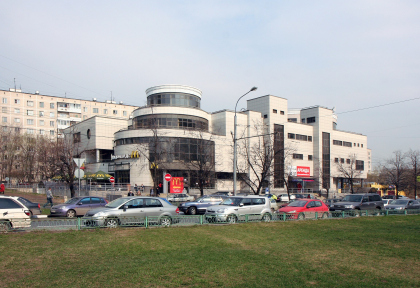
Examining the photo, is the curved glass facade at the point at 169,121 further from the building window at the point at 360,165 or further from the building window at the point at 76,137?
the building window at the point at 360,165

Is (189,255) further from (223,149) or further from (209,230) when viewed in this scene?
(223,149)

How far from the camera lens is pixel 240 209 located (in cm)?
1856

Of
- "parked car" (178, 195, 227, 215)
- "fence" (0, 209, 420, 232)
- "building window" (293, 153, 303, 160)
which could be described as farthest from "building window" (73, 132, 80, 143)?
"fence" (0, 209, 420, 232)

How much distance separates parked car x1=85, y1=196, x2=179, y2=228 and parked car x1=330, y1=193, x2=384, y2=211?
14453 mm

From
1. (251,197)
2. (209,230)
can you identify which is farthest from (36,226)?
(251,197)

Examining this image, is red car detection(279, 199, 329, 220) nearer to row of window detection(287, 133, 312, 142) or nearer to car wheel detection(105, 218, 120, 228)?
car wheel detection(105, 218, 120, 228)

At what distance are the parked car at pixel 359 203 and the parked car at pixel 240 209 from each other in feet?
30.2

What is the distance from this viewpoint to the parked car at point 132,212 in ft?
A: 48.6

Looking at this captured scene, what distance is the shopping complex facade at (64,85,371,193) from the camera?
2131 inches

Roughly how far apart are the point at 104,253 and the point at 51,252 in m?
1.45

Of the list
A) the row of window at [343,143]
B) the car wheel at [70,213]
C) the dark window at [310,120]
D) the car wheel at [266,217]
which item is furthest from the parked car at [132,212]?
the row of window at [343,143]

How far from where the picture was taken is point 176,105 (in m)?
59.1

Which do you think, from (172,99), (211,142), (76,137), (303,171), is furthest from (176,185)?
(303,171)

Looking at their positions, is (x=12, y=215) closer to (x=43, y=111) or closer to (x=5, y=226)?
(x=5, y=226)
